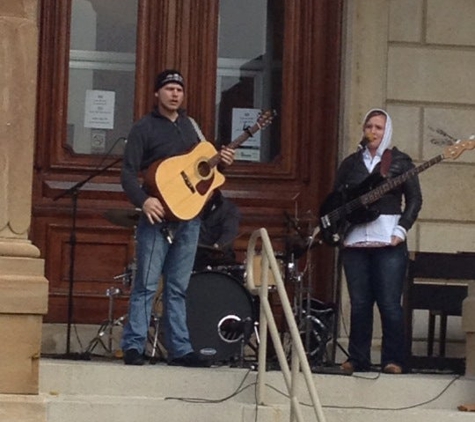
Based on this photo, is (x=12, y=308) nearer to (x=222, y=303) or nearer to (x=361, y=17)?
(x=222, y=303)

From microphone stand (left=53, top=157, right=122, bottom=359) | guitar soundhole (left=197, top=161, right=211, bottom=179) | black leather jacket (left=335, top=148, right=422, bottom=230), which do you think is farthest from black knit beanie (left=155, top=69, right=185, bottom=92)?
black leather jacket (left=335, top=148, right=422, bottom=230)

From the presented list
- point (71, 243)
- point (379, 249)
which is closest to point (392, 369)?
point (379, 249)

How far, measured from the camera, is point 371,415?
11.6 m

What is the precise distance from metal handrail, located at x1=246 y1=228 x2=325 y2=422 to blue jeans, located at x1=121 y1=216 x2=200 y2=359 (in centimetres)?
49

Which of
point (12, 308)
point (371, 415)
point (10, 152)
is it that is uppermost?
point (10, 152)

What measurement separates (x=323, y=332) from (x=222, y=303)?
840 mm

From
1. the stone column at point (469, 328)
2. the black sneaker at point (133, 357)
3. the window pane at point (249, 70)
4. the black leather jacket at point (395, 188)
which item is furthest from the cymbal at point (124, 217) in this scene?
the stone column at point (469, 328)

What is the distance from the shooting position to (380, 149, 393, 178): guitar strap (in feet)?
40.5

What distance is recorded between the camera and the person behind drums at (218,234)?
1312 centimetres

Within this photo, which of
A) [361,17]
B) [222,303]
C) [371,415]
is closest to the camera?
[371,415]

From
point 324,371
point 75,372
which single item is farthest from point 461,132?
point 75,372

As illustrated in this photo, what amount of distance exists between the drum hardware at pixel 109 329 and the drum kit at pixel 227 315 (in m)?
0.51

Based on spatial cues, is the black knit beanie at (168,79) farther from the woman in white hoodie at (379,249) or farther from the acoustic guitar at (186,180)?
the woman in white hoodie at (379,249)

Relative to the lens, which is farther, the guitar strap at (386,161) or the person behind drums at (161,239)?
the guitar strap at (386,161)
